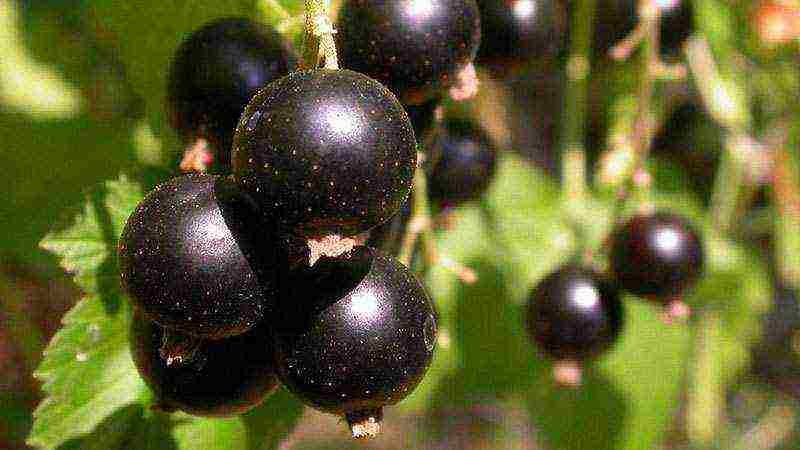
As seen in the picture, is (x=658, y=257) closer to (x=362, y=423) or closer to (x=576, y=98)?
(x=576, y=98)

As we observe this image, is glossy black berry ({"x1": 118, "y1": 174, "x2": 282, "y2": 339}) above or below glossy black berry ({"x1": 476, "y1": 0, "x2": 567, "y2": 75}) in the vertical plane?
above

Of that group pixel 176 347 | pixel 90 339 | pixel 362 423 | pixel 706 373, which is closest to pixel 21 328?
pixel 90 339

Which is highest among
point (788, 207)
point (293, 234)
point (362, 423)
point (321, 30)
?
point (321, 30)

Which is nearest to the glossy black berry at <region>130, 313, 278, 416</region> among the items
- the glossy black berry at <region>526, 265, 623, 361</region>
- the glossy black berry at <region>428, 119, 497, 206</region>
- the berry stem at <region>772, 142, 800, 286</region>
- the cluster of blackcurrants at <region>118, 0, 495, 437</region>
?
the cluster of blackcurrants at <region>118, 0, 495, 437</region>

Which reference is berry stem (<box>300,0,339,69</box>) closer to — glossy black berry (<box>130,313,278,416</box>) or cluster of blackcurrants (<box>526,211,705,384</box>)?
glossy black berry (<box>130,313,278,416</box>)

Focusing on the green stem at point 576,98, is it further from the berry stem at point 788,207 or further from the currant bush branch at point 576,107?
the berry stem at point 788,207
